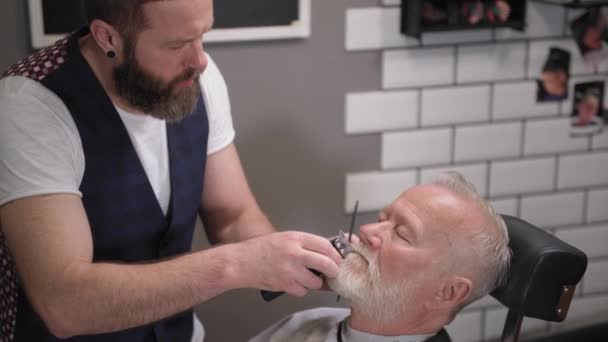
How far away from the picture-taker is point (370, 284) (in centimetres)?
171

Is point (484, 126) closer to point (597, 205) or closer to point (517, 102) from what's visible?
point (517, 102)

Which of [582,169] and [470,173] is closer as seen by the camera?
[470,173]

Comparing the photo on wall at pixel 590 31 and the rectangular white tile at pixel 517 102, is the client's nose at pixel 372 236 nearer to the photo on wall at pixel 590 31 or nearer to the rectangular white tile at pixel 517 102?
the rectangular white tile at pixel 517 102

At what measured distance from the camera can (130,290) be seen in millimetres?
1581

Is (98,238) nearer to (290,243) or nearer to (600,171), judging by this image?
(290,243)

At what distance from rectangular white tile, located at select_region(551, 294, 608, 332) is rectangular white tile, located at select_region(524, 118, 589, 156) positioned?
594 mm

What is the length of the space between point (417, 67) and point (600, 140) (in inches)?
30.0

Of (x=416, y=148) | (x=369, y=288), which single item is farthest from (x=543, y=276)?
(x=416, y=148)

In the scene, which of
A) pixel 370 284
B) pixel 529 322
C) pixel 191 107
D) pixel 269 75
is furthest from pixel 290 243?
pixel 529 322

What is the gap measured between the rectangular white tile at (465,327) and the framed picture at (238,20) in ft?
3.74

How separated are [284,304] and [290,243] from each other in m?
1.08

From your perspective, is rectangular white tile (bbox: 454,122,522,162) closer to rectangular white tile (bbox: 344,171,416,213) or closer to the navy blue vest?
rectangular white tile (bbox: 344,171,416,213)

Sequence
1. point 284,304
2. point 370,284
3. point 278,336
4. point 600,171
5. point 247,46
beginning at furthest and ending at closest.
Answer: point 600,171 < point 284,304 < point 247,46 < point 278,336 < point 370,284

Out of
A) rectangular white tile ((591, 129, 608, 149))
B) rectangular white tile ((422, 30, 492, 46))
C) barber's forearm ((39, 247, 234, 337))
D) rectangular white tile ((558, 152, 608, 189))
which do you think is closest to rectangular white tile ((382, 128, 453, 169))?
rectangular white tile ((422, 30, 492, 46))
